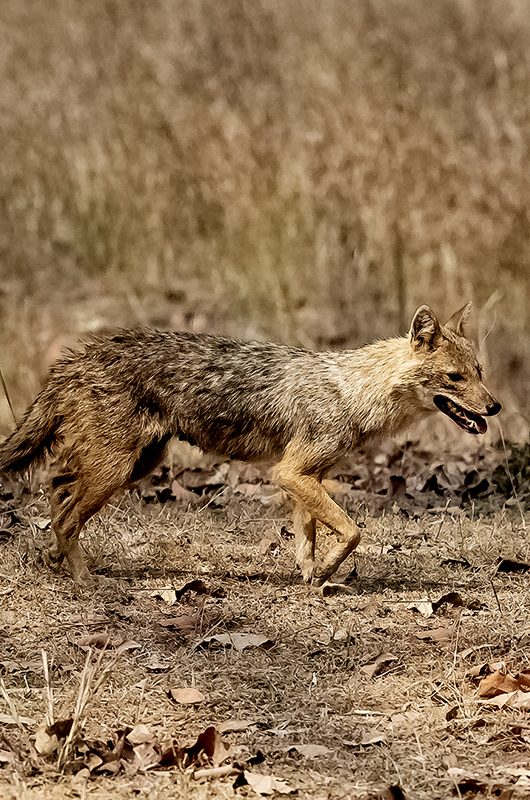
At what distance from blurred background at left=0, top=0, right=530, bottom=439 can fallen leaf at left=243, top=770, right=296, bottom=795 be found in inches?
292

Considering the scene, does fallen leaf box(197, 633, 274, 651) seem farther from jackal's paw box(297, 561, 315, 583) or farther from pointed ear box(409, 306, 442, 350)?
pointed ear box(409, 306, 442, 350)

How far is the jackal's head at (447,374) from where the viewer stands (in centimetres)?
752

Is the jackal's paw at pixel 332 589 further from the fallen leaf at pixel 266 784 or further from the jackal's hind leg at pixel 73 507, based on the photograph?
the fallen leaf at pixel 266 784

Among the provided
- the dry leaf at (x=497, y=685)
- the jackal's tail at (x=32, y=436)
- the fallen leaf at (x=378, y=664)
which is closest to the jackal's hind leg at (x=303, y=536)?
the jackal's tail at (x=32, y=436)

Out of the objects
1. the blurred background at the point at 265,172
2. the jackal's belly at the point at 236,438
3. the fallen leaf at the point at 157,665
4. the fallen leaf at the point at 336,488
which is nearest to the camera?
the fallen leaf at the point at 157,665

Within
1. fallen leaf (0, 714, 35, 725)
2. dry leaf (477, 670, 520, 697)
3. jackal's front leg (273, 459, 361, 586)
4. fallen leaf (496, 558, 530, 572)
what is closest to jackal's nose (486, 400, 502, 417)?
fallen leaf (496, 558, 530, 572)

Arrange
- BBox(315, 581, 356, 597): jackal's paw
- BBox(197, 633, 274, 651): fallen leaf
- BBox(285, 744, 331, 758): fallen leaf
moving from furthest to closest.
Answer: BBox(315, 581, 356, 597): jackal's paw → BBox(197, 633, 274, 651): fallen leaf → BBox(285, 744, 331, 758): fallen leaf

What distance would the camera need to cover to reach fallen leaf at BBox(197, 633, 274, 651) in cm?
592

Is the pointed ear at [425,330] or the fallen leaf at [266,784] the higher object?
the pointed ear at [425,330]

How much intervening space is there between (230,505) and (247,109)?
762cm

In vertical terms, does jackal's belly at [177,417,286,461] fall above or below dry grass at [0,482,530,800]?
A: above

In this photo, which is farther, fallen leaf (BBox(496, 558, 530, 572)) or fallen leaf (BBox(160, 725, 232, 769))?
fallen leaf (BBox(496, 558, 530, 572))

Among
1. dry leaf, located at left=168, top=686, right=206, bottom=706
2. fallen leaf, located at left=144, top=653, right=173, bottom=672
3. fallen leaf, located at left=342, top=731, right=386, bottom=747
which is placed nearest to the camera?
fallen leaf, located at left=342, top=731, right=386, bottom=747

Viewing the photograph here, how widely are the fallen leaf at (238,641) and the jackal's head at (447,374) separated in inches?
84.1
